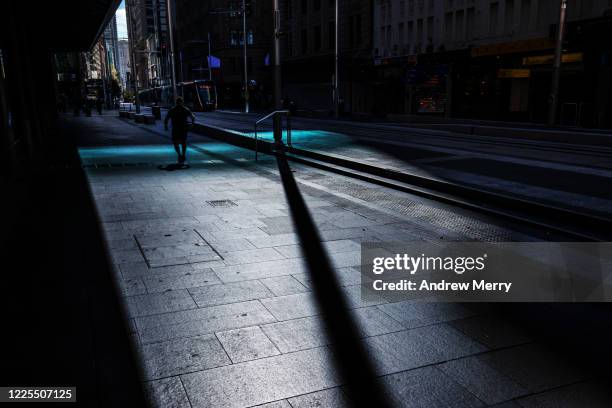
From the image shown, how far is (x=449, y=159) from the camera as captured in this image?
553 inches

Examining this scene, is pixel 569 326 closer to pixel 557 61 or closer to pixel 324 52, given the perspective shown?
pixel 557 61

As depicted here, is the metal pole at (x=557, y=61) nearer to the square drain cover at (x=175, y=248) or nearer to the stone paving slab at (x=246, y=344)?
the square drain cover at (x=175, y=248)

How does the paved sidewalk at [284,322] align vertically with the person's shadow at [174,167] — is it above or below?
below

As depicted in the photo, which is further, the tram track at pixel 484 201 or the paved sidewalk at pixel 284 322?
the tram track at pixel 484 201

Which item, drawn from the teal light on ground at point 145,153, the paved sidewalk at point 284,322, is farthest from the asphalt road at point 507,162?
the teal light on ground at point 145,153

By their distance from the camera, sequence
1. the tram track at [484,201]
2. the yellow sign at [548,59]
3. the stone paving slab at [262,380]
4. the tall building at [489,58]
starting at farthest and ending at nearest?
1. the yellow sign at [548,59]
2. the tall building at [489,58]
3. the tram track at [484,201]
4. the stone paving slab at [262,380]

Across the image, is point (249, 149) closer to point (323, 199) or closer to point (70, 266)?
point (323, 199)

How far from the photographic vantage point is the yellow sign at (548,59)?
2665 centimetres

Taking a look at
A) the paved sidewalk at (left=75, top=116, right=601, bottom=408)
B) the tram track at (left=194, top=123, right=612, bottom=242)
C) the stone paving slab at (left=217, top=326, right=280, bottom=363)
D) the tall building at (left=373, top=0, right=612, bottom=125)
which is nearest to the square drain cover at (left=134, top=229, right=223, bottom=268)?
the paved sidewalk at (left=75, top=116, right=601, bottom=408)

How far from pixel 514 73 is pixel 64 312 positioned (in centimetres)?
3064

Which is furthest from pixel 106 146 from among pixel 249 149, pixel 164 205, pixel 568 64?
pixel 568 64

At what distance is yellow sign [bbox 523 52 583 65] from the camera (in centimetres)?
2665

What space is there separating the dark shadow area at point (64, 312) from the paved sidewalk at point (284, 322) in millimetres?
180

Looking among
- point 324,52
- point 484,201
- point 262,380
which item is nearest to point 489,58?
point 324,52
